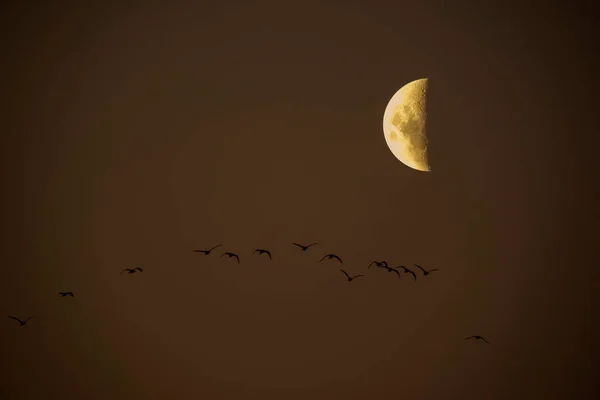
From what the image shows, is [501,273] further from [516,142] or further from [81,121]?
[81,121]

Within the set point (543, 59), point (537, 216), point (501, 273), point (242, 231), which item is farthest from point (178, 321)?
point (543, 59)

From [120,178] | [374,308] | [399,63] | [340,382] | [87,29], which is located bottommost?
[340,382]

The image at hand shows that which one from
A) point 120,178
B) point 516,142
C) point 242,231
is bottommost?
point 242,231

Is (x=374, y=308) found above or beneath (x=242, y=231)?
beneath

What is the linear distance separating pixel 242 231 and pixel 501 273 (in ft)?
6.49

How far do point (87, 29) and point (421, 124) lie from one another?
2664 millimetres

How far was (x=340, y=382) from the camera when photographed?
12.5 ft

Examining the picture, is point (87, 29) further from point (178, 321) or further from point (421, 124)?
point (421, 124)

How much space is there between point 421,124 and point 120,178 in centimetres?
233

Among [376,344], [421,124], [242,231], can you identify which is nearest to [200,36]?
[242,231]

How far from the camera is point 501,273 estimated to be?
12.2ft

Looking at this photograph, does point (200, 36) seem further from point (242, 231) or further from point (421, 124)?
point (421, 124)

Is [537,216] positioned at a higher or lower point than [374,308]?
higher

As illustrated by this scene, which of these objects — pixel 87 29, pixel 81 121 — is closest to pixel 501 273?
pixel 81 121
